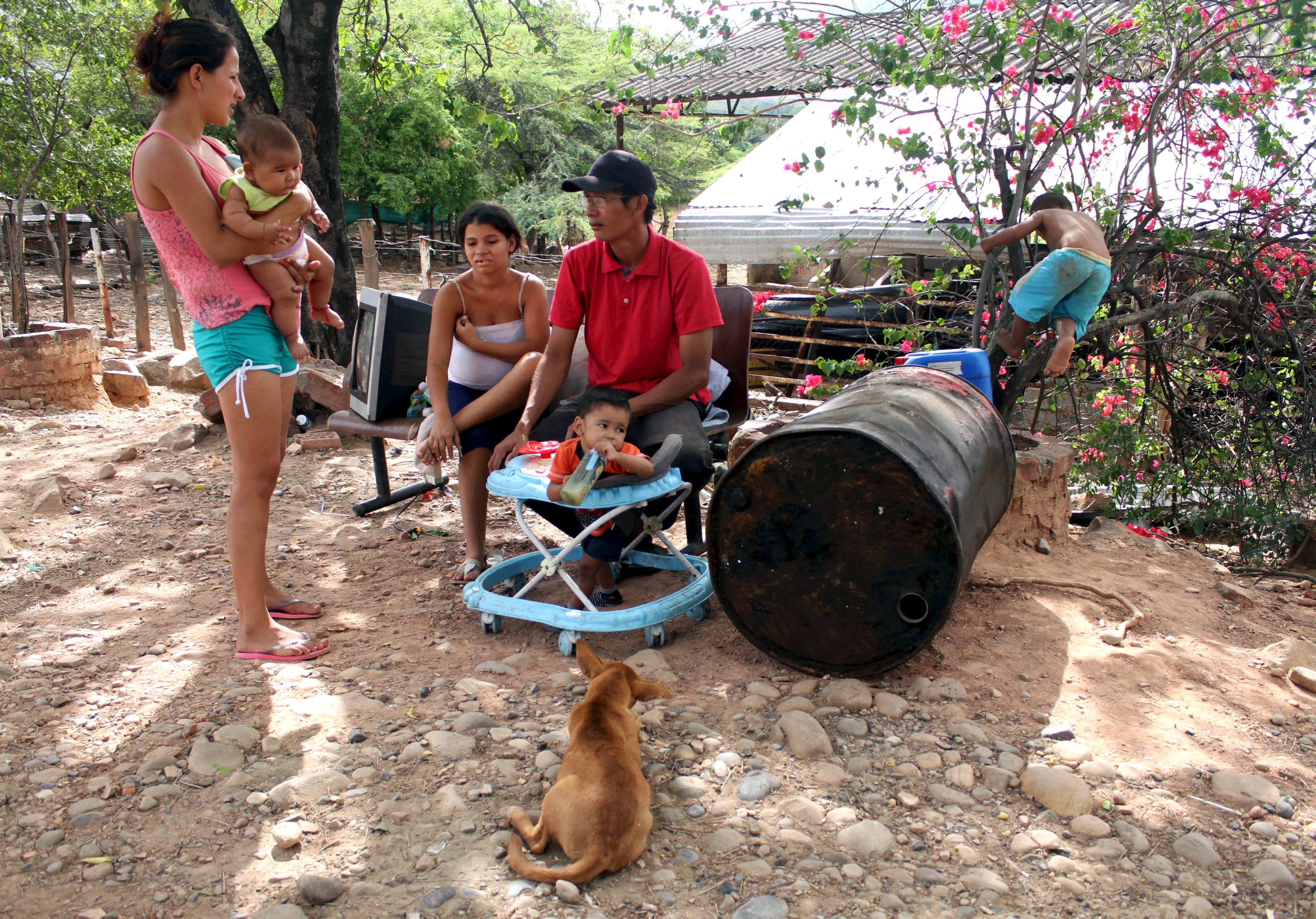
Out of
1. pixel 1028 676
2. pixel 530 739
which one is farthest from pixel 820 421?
pixel 530 739

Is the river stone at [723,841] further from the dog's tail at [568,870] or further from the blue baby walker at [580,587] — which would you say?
the blue baby walker at [580,587]

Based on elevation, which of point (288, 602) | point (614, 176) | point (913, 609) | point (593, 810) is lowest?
point (288, 602)

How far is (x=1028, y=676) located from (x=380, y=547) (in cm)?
303

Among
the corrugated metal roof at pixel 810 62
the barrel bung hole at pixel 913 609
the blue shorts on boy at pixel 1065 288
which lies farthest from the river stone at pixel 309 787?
the corrugated metal roof at pixel 810 62

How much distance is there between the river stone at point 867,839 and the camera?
7.22ft

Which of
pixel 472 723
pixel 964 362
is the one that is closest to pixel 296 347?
pixel 472 723

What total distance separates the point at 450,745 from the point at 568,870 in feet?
2.38

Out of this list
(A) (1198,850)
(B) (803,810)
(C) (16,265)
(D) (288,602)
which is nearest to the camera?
(A) (1198,850)

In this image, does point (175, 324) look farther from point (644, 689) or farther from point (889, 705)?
point (889, 705)

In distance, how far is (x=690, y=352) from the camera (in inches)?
141

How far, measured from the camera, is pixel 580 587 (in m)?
3.46

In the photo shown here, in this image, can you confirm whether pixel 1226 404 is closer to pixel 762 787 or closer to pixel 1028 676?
pixel 1028 676

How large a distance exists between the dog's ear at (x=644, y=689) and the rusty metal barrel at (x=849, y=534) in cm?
53

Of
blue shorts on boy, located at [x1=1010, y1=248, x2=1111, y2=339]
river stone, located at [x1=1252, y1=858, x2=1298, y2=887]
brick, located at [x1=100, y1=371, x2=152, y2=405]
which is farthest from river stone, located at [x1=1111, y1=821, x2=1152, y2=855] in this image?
brick, located at [x1=100, y1=371, x2=152, y2=405]
